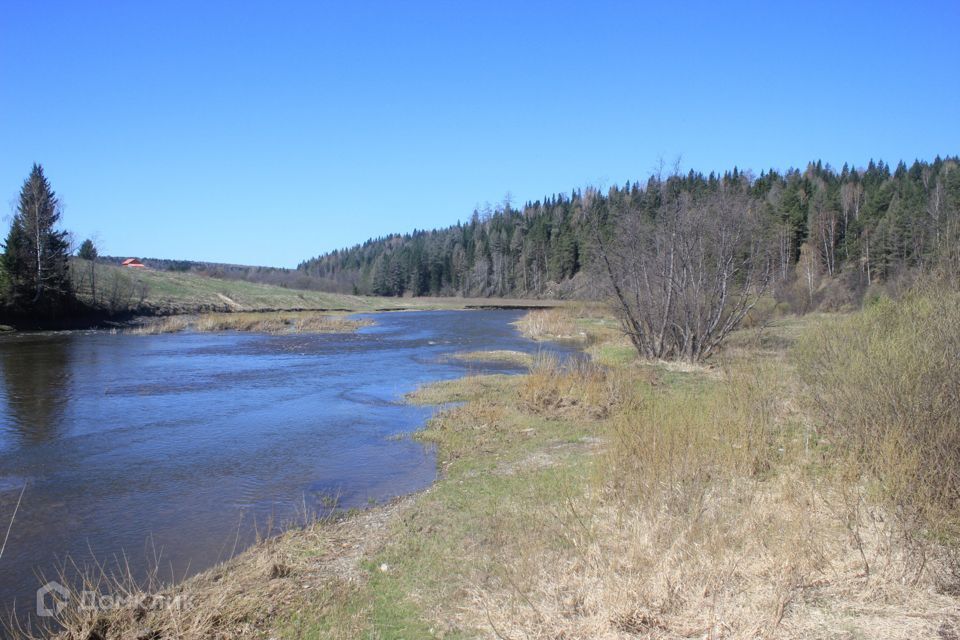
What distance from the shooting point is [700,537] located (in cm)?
612

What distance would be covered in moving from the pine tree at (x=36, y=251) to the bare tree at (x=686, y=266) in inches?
1754

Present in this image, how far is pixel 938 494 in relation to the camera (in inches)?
220

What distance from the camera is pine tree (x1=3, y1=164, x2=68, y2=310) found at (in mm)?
45781

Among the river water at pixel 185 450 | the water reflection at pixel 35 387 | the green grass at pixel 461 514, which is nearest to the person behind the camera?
the green grass at pixel 461 514

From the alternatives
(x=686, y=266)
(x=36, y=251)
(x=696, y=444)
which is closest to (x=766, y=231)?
(x=686, y=266)

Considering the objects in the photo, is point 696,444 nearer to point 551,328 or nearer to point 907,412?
point 907,412

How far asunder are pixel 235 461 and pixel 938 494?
1239cm

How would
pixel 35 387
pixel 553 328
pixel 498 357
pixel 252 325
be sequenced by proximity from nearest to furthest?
pixel 35 387 < pixel 498 357 < pixel 553 328 < pixel 252 325

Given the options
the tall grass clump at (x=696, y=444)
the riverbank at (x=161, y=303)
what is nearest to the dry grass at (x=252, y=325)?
the riverbank at (x=161, y=303)

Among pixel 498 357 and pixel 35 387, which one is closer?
pixel 35 387
